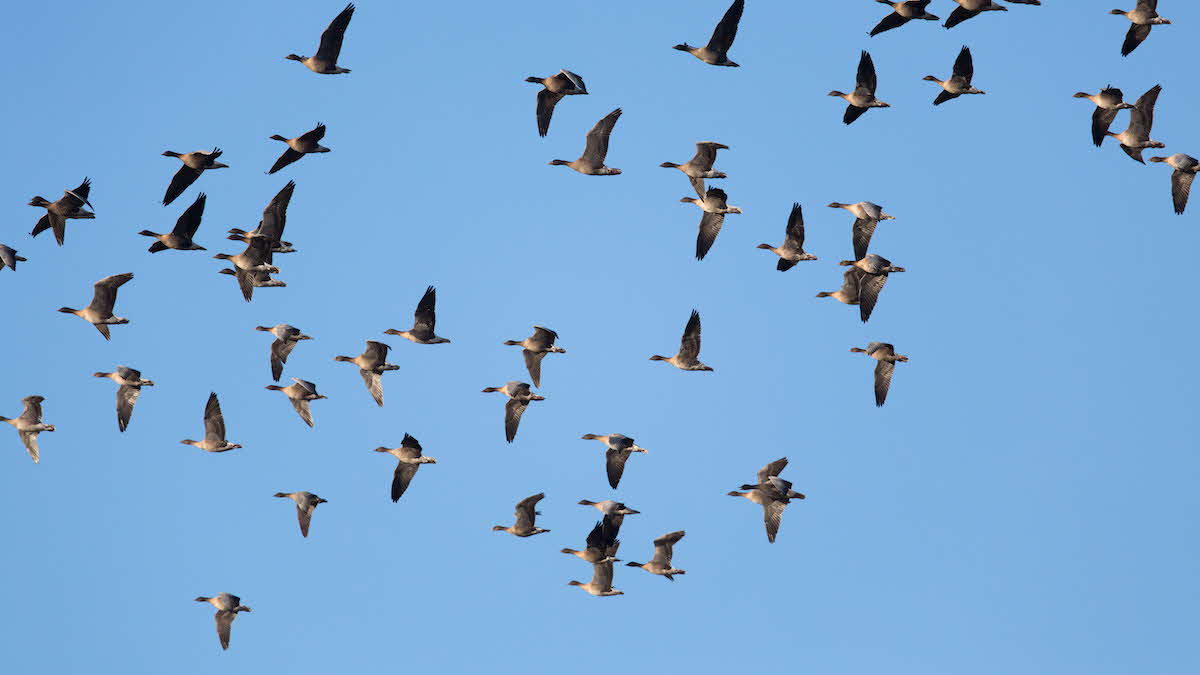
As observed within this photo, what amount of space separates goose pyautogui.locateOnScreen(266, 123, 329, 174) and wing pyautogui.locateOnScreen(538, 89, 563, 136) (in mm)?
4728

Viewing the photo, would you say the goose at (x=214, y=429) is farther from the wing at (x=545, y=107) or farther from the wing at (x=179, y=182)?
the wing at (x=545, y=107)

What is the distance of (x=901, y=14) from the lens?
45.3 m

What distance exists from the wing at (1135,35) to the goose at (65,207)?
2171 centimetres

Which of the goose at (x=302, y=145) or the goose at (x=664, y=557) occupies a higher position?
the goose at (x=302, y=145)

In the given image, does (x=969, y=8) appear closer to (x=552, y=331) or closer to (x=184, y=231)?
(x=552, y=331)

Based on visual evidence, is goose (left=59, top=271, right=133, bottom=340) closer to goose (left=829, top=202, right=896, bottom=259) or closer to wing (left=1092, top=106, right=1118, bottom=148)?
goose (left=829, top=202, right=896, bottom=259)

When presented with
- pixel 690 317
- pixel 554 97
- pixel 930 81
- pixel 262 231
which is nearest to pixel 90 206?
pixel 262 231

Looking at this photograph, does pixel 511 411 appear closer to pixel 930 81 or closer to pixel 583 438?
pixel 583 438

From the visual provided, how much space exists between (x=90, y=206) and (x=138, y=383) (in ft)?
14.7

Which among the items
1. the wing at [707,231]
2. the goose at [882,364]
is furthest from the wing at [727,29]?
the goose at [882,364]

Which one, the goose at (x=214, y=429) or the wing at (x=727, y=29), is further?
the goose at (x=214, y=429)

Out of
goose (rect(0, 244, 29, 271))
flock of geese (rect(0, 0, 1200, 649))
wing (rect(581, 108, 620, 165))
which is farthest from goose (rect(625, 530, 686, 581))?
goose (rect(0, 244, 29, 271))

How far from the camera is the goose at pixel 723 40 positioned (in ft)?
145

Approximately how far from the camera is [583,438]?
1873 inches
